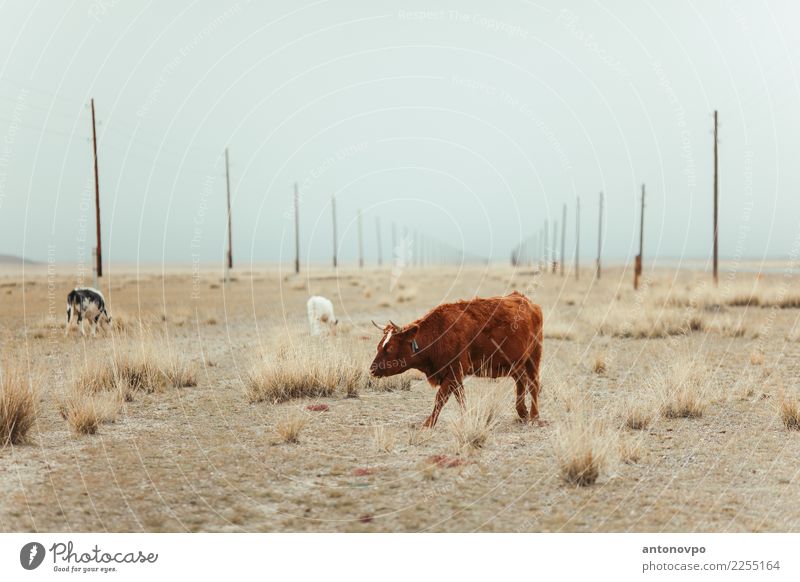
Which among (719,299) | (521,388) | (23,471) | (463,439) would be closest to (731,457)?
(521,388)

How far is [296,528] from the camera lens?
4.66m

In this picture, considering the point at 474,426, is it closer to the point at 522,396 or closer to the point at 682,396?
the point at 522,396

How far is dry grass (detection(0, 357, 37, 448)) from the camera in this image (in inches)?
264

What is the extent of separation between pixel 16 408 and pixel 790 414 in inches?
324

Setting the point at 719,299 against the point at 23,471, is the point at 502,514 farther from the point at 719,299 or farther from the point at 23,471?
the point at 719,299

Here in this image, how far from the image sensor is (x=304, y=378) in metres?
8.97

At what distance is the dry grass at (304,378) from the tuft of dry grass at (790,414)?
16.6 feet

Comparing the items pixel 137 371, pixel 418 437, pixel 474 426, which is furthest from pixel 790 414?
pixel 137 371

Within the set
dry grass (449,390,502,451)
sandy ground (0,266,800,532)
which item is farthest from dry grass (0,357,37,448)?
dry grass (449,390,502,451)

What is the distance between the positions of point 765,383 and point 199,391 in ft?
26.7

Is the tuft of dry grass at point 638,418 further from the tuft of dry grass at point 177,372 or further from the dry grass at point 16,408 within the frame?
the dry grass at point 16,408

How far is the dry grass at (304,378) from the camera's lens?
883 centimetres

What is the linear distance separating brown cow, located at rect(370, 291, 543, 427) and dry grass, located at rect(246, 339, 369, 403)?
2.44 metres

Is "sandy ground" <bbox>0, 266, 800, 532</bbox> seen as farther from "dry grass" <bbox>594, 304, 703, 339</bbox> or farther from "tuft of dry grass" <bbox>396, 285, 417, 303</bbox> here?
"tuft of dry grass" <bbox>396, 285, 417, 303</bbox>
